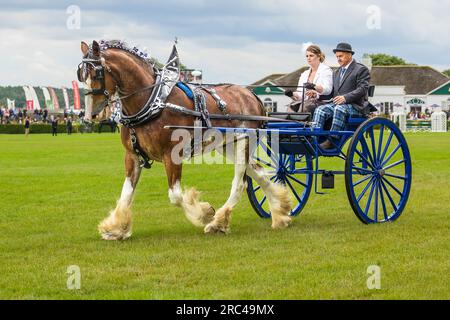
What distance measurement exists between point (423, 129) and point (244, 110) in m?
52.3

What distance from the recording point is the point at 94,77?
31.6 ft

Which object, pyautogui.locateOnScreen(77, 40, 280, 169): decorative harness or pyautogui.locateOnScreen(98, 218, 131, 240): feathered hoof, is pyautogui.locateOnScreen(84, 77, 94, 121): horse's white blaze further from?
pyautogui.locateOnScreen(98, 218, 131, 240): feathered hoof

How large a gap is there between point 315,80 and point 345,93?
0.44m

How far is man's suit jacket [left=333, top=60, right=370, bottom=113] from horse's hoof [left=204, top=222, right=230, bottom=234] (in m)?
2.38

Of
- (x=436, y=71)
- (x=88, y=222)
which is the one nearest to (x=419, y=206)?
(x=88, y=222)

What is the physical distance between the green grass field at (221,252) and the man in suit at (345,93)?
55.5 inches

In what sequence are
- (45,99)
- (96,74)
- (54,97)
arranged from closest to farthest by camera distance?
(96,74), (45,99), (54,97)

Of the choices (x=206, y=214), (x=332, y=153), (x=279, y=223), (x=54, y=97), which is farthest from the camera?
(x=54, y=97)

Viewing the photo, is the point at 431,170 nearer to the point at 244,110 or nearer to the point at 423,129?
the point at 244,110

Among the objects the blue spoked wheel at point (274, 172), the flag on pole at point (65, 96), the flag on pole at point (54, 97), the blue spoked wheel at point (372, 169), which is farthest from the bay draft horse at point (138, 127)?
the flag on pole at point (54, 97)

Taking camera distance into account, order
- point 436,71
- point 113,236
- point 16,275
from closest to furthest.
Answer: point 16,275 → point 113,236 → point 436,71

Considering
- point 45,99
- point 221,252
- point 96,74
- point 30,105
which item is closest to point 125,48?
point 96,74

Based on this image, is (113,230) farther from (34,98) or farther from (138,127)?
(34,98)

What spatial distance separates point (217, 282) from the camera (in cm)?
→ 748
